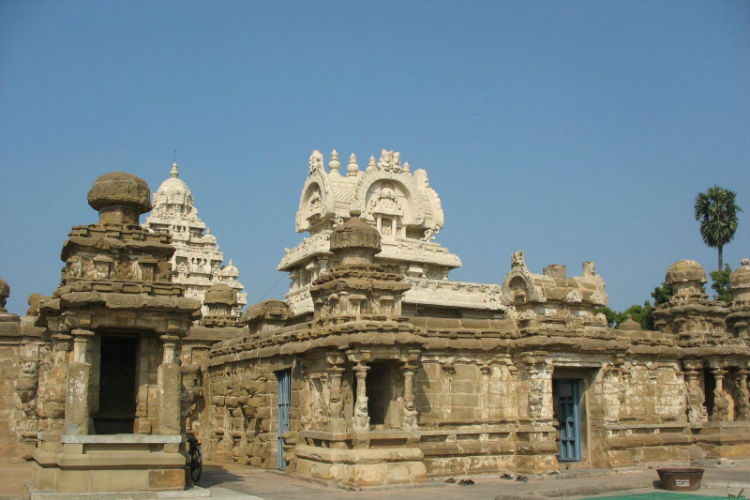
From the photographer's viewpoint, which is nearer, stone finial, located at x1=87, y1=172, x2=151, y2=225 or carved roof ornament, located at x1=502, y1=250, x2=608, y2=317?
stone finial, located at x1=87, y1=172, x2=151, y2=225

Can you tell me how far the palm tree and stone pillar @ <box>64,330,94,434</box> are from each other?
45.0m

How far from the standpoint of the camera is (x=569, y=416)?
2094 cm

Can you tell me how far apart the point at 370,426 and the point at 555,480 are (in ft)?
14.5

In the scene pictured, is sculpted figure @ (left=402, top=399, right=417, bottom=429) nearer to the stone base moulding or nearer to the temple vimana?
the temple vimana

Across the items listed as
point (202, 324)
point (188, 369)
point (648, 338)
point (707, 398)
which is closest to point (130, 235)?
point (188, 369)

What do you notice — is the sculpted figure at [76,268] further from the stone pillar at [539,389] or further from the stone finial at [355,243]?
the stone pillar at [539,389]

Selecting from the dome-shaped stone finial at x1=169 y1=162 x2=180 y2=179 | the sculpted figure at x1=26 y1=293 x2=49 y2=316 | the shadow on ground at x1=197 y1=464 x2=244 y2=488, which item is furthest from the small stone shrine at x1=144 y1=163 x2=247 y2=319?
the shadow on ground at x1=197 y1=464 x2=244 y2=488

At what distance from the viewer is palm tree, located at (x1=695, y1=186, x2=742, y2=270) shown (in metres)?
50.7

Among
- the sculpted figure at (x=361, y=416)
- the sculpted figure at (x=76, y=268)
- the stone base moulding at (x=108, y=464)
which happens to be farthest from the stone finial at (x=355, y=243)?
the stone base moulding at (x=108, y=464)

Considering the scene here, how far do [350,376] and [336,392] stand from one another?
0.54 metres

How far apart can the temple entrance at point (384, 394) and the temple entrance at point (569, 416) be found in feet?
17.2

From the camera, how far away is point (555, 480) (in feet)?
60.1

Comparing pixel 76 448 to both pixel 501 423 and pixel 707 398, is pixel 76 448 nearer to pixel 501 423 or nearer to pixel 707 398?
pixel 501 423

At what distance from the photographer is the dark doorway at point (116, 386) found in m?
16.8
